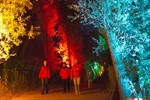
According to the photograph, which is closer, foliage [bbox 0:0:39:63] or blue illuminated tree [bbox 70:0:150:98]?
blue illuminated tree [bbox 70:0:150:98]

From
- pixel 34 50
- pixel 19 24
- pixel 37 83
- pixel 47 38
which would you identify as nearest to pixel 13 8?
pixel 19 24

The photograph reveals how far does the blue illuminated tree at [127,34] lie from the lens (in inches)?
538

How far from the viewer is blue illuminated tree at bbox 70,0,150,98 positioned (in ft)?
44.9

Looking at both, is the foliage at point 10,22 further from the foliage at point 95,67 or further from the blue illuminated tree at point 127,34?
the foliage at point 95,67

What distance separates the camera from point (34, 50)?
38.8 meters

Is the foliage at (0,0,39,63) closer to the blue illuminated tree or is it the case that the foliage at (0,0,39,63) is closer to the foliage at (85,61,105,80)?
the blue illuminated tree

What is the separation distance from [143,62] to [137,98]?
1.30 m

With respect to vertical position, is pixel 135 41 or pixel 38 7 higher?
pixel 38 7

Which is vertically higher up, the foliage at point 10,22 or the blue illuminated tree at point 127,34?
the foliage at point 10,22

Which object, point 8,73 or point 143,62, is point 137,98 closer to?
point 143,62

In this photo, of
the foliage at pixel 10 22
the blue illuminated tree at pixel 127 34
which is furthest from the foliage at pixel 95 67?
the blue illuminated tree at pixel 127 34

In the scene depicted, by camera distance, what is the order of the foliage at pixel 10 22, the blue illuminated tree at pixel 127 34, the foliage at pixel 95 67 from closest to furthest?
the blue illuminated tree at pixel 127 34, the foliage at pixel 10 22, the foliage at pixel 95 67

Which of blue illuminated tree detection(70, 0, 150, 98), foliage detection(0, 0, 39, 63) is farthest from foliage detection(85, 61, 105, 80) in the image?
blue illuminated tree detection(70, 0, 150, 98)

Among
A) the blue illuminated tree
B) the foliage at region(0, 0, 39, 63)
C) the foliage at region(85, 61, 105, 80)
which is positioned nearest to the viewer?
the blue illuminated tree
